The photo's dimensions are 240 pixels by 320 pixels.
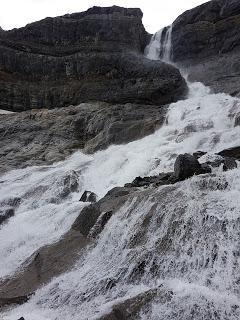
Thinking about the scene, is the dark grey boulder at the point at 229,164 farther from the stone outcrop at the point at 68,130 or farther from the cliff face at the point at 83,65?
the cliff face at the point at 83,65

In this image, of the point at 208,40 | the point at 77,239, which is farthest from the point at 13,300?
the point at 208,40

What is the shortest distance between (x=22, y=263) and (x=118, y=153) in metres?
13.7

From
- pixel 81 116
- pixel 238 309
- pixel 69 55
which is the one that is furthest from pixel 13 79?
pixel 238 309

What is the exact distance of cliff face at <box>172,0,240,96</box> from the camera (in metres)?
42.0

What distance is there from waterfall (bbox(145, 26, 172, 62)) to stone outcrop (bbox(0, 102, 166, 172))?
11592 mm

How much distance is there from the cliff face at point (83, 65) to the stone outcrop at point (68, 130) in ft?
9.33

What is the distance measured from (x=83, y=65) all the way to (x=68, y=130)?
11721mm

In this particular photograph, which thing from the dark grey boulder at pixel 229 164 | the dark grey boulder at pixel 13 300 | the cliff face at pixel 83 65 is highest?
the cliff face at pixel 83 65

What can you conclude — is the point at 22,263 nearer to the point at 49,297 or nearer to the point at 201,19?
the point at 49,297

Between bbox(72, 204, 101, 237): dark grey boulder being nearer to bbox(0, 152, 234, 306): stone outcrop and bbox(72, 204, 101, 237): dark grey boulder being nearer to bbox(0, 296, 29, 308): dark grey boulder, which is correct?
bbox(0, 152, 234, 306): stone outcrop

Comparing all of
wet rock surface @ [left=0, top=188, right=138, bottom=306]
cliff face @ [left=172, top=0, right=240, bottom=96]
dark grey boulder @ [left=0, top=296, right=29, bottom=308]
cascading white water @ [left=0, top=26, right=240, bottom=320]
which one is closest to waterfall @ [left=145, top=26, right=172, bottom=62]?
cliff face @ [left=172, top=0, right=240, bottom=96]

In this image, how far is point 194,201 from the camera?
13344 millimetres

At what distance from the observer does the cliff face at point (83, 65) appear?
1606 inches

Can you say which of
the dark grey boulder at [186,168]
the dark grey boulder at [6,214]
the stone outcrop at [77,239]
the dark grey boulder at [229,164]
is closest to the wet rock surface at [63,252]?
the stone outcrop at [77,239]
